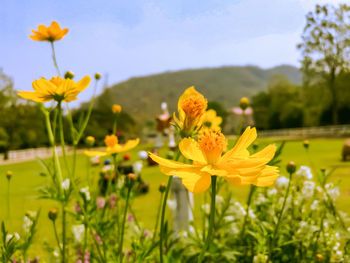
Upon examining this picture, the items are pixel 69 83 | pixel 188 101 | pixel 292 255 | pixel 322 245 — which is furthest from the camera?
pixel 322 245

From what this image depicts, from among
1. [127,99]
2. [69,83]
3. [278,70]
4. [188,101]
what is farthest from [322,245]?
[278,70]

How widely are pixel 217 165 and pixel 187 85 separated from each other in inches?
4082

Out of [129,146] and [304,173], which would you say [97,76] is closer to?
[129,146]

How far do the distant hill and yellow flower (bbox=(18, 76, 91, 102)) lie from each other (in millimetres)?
83611

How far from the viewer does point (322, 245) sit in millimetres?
1552

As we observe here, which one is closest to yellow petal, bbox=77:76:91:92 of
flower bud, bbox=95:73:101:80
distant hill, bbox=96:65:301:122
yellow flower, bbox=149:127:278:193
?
yellow flower, bbox=149:127:278:193

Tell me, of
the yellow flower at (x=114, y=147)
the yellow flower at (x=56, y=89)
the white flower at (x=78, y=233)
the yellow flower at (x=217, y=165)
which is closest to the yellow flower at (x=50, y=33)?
the yellow flower at (x=56, y=89)

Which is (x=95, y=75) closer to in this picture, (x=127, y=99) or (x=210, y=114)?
(x=210, y=114)

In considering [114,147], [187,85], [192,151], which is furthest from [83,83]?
[187,85]

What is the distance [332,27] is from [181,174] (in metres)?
22.6

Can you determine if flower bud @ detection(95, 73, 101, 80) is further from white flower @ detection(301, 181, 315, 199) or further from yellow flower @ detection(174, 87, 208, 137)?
white flower @ detection(301, 181, 315, 199)

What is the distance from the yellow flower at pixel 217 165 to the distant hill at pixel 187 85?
83.9 m

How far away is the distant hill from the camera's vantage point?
101 m

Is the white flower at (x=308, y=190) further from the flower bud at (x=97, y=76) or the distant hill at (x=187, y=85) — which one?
the distant hill at (x=187, y=85)
